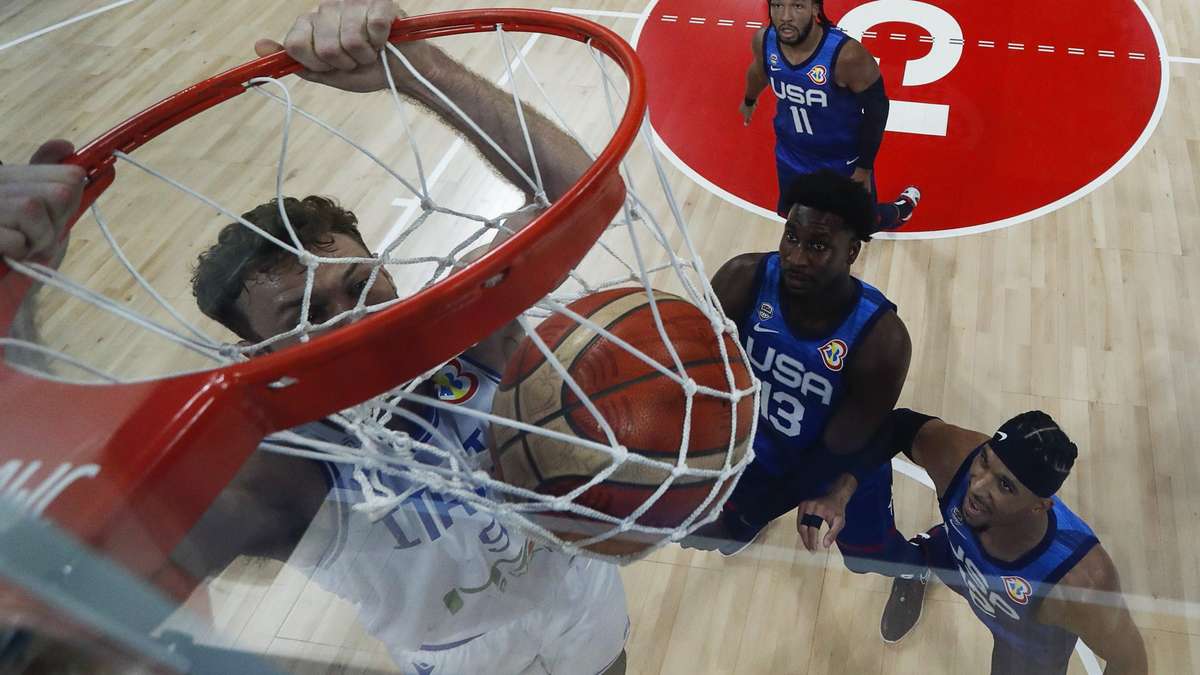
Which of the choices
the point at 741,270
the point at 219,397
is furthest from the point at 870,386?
the point at 219,397

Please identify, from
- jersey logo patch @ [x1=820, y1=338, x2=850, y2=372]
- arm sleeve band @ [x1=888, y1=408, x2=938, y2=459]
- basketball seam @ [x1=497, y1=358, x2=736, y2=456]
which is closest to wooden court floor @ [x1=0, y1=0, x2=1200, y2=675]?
arm sleeve band @ [x1=888, y1=408, x2=938, y2=459]

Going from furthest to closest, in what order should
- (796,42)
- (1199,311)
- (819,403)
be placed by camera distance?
(1199,311), (796,42), (819,403)

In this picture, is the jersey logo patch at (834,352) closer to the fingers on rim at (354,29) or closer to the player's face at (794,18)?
the fingers on rim at (354,29)

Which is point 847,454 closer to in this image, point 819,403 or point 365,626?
point 819,403

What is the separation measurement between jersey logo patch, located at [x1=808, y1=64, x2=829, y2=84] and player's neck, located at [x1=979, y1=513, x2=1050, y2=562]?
3.84 ft

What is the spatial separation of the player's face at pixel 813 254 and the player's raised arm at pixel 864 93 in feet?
2.53

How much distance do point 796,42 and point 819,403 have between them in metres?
1.04

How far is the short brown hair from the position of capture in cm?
109

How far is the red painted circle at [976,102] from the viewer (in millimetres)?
2701

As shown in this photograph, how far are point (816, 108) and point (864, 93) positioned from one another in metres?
0.12

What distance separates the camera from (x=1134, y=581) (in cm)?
172

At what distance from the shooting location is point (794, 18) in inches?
84.0

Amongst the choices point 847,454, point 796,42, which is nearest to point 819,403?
point 847,454

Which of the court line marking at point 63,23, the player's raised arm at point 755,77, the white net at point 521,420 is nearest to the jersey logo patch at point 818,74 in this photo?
the player's raised arm at point 755,77
